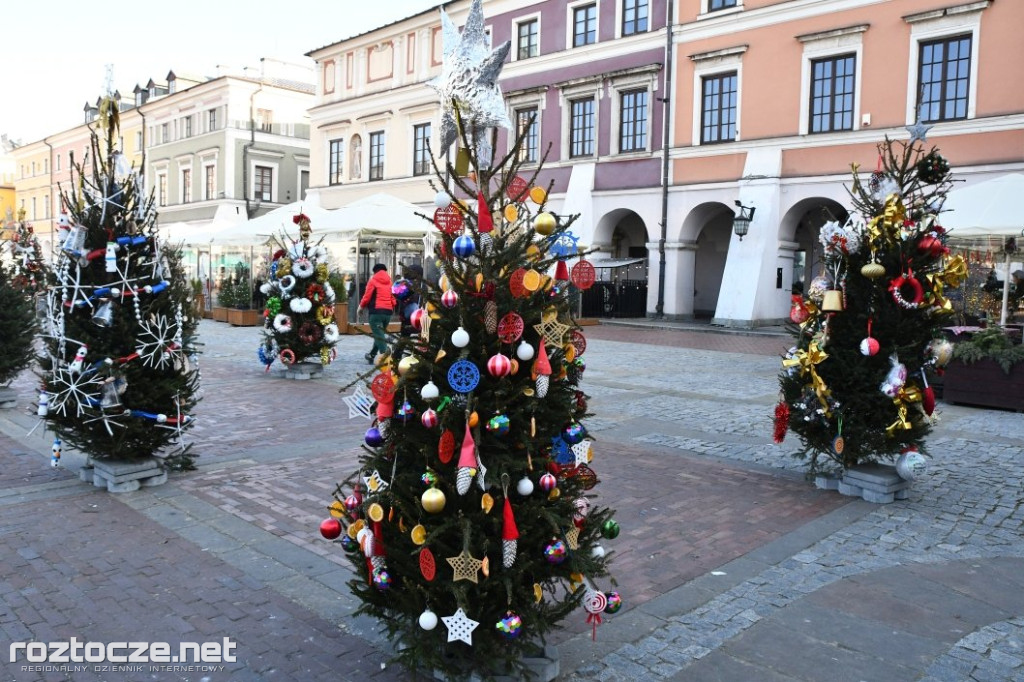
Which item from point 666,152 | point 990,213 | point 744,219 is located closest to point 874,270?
point 990,213

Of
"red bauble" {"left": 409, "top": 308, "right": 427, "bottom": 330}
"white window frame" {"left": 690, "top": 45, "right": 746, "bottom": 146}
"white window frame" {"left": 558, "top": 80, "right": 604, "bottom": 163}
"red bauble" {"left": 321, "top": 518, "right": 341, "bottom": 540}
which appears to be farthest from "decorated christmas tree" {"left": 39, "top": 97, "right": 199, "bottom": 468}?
"white window frame" {"left": 558, "top": 80, "right": 604, "bottom": 163}

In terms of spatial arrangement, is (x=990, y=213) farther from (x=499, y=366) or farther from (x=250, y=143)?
(x=250, y=143)

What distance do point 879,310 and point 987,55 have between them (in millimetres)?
16461

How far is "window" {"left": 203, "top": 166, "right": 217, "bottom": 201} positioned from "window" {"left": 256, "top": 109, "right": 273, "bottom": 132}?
343 centimetres

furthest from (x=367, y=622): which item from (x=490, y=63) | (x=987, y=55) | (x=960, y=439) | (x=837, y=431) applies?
(x=987, y=55)

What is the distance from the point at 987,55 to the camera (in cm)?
1889

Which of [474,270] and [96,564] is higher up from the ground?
[474,270]

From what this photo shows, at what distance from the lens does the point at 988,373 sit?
10805 mm

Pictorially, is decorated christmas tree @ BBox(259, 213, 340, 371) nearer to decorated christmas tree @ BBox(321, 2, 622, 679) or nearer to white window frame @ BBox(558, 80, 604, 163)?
decorated christmas tree @ BBox(321, 2, 622, 679)

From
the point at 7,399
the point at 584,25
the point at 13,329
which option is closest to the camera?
the point at 7,399

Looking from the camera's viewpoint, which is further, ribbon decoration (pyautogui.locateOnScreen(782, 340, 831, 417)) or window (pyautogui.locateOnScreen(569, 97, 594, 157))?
window (pyautogui.locateOnScreen(569, 97, 594, 157))

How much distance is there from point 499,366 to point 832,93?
21560mm

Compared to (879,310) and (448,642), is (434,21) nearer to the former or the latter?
(879,310)

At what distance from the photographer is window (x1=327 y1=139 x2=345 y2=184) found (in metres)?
35.9
